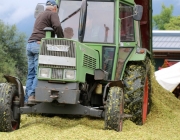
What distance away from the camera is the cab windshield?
7797mm

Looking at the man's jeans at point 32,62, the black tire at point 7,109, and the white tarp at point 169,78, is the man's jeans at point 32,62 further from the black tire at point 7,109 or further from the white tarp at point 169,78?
the white tarp at point 169,78

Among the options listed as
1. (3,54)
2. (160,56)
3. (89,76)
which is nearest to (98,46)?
(89,76)

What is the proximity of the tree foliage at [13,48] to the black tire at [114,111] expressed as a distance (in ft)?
117

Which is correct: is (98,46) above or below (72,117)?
above

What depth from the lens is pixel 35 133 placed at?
6.14m

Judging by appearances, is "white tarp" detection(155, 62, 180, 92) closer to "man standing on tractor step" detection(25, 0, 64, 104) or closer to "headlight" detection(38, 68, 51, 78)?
"man standing on tractor step" detection(25, 0, 64, 104)

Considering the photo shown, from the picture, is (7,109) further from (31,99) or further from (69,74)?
(69,74)

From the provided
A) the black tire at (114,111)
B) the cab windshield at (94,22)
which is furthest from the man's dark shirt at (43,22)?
the black tire at (114,111)

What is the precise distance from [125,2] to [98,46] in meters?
1.13

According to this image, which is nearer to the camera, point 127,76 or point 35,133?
point 35,133

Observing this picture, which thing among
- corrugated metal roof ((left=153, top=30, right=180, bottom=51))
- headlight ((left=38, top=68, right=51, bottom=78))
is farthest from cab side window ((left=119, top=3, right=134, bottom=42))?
corrugated metal roof ((left=153, top=30, right=180, bottom=51))

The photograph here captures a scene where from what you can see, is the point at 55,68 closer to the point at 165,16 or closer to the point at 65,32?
the point at 65,32

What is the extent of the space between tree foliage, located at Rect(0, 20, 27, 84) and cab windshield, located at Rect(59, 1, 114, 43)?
34.2m

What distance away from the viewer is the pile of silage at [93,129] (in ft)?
19.6
